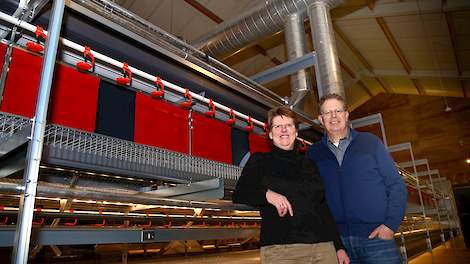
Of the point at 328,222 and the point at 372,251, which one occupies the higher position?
the point at 328,222

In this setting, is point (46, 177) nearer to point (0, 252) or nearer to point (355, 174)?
point (355, 174)

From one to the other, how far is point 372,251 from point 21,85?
179 cm

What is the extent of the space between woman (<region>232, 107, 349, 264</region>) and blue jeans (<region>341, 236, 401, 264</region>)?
12 cm

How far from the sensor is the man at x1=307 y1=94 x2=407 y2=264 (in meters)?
1.31

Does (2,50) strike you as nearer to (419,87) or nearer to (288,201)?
(288,201)

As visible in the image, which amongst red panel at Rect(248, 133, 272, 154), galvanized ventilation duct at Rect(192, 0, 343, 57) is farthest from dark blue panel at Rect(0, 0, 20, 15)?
galvanized ventilation duct at Rect(192, 0, 343, 57)

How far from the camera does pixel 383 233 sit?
51.1 inches

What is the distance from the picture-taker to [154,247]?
494 cm

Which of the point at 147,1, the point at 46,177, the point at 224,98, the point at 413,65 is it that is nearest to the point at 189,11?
the point at 147,1

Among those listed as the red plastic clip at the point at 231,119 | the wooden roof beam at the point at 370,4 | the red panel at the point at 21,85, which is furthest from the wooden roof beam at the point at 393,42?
the red panel at the point at 21,85

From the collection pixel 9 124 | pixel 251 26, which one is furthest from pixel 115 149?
pixel 251 26

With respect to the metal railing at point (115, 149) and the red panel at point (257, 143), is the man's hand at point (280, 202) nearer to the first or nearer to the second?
the metal railing at point (115, 149)

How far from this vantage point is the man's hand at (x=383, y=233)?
1293mm

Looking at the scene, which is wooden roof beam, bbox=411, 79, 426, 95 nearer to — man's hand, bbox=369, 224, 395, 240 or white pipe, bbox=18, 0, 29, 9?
man's hand, bbox=369, 224, 395, 240
